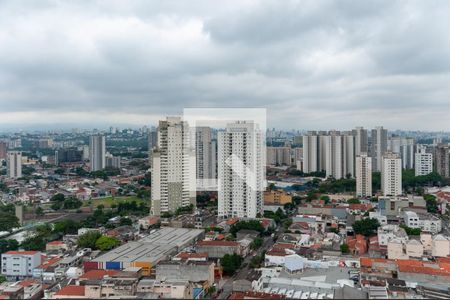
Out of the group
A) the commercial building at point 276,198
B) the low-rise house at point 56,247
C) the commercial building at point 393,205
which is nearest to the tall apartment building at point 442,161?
the commercial building at point 393,205

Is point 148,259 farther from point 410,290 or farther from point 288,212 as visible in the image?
point 288,212

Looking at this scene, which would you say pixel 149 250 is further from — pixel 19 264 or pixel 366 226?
pixel 366 226

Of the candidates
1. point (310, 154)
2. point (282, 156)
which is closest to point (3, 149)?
point (282, 156)

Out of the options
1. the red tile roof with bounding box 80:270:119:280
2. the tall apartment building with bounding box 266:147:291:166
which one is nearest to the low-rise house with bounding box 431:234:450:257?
the red tile roof with bounding box 80:270:119:280

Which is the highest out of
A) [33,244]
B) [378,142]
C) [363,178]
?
[378,142]

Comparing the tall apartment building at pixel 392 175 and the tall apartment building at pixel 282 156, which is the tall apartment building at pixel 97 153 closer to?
the tall apartment building at pixel 282 156

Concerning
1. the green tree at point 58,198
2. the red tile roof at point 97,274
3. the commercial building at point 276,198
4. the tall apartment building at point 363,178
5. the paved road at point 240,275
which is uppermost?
the tall apartment building at point 363,178

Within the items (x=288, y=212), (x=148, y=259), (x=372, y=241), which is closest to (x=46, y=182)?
(x=288, y=212)
